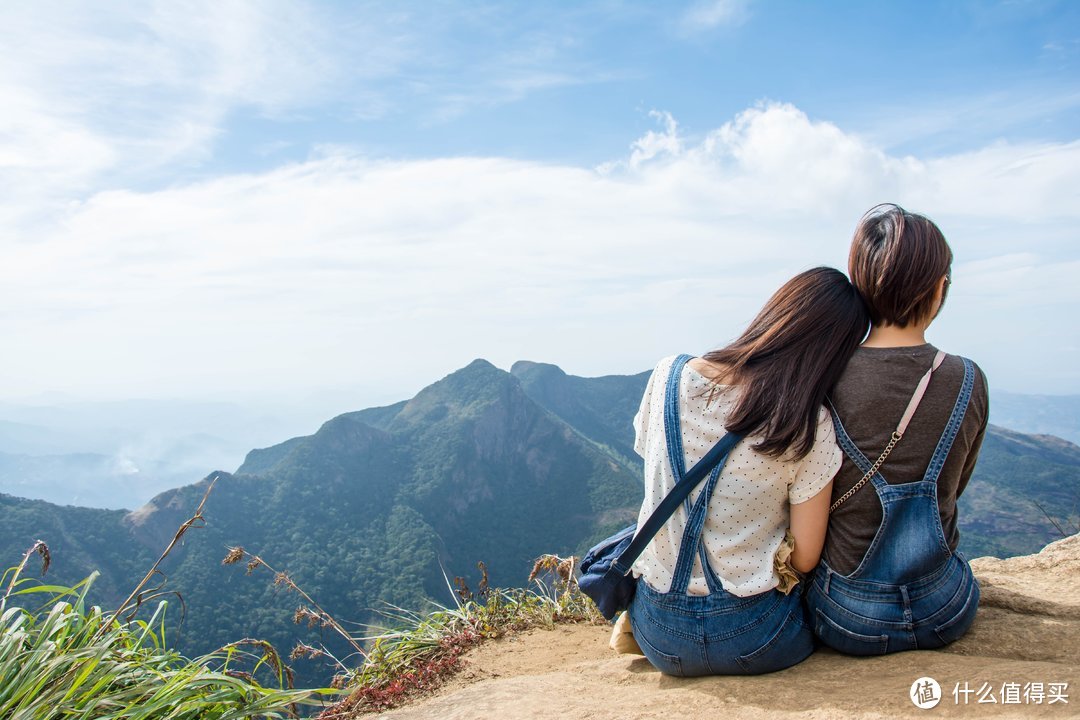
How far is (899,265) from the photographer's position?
2.31m

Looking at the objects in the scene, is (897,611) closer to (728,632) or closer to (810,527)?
(810,527)

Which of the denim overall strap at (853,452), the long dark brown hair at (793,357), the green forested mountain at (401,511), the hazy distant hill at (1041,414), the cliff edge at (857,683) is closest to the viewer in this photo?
the cliff edge at (857,683)

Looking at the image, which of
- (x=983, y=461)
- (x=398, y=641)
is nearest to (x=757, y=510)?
(x=398, y=641)

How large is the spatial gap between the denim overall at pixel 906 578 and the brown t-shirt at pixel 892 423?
3 cm

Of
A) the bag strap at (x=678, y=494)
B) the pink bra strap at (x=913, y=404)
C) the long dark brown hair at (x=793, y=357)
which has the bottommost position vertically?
the bag strap at (x=678, y=494)

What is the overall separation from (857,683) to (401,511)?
4811 cm

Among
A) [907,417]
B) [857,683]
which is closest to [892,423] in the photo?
[907,417]

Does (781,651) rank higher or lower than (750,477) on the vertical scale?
lower

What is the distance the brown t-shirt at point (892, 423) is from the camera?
7.67 ft

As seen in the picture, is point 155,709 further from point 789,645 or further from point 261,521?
point 261,521

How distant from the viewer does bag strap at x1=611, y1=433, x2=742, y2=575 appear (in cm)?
233

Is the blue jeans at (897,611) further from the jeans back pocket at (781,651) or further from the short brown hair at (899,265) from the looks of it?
the short brown hair at (899,265)

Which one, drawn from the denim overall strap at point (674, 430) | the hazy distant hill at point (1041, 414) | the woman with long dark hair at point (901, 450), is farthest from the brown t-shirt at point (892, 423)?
the hazy distant hill at point (1041, 414)

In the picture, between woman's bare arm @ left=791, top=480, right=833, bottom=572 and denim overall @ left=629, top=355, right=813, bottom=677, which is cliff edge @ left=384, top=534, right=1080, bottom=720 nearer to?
denim overall @ left=629, top=355, right=813, bottom=677
